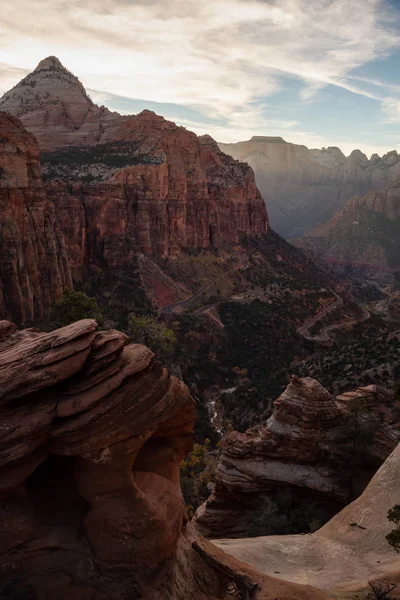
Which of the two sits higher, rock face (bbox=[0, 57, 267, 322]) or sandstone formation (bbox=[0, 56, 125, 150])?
sandstone formation (bbox=[0, 56, 125, 150])

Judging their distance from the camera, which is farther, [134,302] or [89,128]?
[89,128]

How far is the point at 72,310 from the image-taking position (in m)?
48.0

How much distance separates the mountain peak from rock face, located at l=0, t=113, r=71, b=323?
98.3 meters

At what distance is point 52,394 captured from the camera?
47.8 ft

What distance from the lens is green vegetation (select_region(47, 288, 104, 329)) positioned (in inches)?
1877

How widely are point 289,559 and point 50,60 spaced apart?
166037 mm

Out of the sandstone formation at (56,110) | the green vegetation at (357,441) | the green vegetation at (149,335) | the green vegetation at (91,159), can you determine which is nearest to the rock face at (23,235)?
the green vegetation at (149,335)

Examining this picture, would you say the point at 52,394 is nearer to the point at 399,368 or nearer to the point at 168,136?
the point at 399,368

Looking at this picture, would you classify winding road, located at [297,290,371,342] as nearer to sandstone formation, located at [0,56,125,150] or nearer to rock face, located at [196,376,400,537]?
rock face, located at [196,376,400,537]

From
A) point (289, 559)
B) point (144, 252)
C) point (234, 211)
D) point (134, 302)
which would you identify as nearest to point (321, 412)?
point (289, 559)

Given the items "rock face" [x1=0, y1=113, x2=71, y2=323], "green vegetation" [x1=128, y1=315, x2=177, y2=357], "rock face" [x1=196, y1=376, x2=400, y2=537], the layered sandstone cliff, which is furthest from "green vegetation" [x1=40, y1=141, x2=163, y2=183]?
"rock face" [x1=196, y1=376, x2=400, y2=537]

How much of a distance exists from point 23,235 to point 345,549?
55858 mm

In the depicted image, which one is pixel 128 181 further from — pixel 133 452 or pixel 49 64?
pixel 133 452

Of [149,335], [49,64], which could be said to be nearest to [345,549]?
[149,335]
